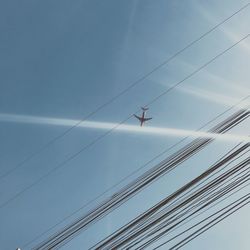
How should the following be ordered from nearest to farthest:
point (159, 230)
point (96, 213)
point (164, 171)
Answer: point (159, 230)
point (164, 171)
point (96, 213)

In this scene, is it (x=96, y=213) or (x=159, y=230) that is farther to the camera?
(x=96, y=213)

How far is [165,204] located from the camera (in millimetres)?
9422

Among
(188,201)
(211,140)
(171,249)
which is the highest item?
(211,140)

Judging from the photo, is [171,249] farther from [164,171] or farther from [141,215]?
[164,171]

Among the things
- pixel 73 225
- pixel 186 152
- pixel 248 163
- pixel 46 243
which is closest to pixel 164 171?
pixel 186 152

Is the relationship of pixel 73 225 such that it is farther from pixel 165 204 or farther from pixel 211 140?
pixel 211 140

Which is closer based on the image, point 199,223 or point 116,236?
point 199,223

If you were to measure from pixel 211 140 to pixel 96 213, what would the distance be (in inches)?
152

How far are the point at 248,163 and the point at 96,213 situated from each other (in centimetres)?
454

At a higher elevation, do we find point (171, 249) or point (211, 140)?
point (211, 140)

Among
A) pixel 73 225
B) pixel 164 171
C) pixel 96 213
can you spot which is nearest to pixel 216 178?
pixel 164 171

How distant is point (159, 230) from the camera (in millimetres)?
9859

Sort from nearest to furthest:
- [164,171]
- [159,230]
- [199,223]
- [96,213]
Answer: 1. [199,223]
2. [159,230]
3. [164,171]
4. [96,213]

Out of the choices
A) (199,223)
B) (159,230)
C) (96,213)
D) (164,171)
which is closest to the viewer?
(199,223)
